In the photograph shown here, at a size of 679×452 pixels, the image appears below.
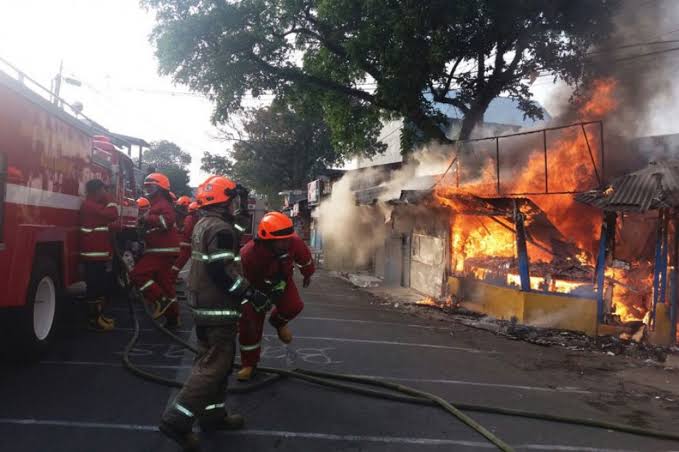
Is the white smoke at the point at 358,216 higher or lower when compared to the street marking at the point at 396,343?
higher

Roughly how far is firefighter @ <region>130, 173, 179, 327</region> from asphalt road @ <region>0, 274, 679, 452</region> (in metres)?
0.54

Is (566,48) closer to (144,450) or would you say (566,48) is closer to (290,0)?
(290,0)

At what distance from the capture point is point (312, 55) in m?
17.0

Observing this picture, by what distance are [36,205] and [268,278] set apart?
8.78ft

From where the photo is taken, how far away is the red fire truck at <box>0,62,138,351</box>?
15.9 ft

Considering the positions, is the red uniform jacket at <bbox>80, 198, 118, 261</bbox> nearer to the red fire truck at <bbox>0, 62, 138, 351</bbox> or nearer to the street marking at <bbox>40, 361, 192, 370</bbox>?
the red fire truck at <bbox>0, 62, 138, 351</bbox>

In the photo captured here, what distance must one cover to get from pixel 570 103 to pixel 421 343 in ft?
30.0

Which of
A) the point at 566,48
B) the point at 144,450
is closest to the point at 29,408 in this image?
the point at 144,450

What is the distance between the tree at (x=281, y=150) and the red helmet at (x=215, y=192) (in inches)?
1266

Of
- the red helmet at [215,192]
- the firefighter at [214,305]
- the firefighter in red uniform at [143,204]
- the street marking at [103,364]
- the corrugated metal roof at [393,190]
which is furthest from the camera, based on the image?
the corrugated metal roof at [393,190]

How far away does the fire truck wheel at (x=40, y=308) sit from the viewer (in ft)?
17.5

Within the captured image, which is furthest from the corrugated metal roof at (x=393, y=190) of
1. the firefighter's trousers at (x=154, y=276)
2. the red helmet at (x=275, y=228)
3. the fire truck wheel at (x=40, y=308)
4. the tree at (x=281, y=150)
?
the tree at (x=281, y=150)

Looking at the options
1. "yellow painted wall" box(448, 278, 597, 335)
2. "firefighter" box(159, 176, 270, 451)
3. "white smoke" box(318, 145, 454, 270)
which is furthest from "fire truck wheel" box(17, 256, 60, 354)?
"white smoke" box(318, 145, 454, 270)

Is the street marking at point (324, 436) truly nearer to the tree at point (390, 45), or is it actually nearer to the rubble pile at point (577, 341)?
the rubble pile at point (577, 341)
